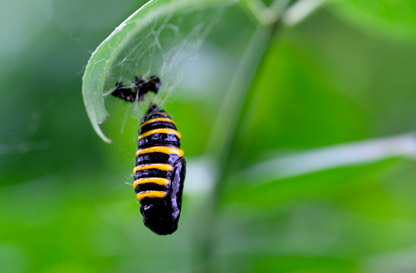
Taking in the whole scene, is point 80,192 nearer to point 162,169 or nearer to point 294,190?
point 294,190

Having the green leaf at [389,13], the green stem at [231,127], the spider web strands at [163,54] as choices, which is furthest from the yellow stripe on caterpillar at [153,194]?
the green leaf at [389,13]

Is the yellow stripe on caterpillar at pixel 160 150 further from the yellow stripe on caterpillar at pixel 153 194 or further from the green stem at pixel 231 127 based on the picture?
the green stem at pixel 231 127

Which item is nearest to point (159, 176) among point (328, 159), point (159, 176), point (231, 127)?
point (159, 176)

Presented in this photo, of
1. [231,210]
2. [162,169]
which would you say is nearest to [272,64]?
[231,210]

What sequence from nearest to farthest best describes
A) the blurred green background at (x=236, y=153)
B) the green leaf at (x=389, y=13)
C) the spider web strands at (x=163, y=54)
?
the spider web strands at (x=163, y=54) → the green leaf at (x=389, y=13) → the blurred green background at (x=236, y=153)

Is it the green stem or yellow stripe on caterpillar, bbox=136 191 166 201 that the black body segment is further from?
the green stem

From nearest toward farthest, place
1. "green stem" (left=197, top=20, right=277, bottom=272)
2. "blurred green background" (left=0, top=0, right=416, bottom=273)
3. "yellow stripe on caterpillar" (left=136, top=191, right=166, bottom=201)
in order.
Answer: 1. "yellow stripe on caterpillar" (left=136, top=191, right=166, bottom=201)
2. "green stem" (left=197, top=20, right=277, bottom=272)
3. "blurred green background" (left=0, top=0, right=416, bottom=273)

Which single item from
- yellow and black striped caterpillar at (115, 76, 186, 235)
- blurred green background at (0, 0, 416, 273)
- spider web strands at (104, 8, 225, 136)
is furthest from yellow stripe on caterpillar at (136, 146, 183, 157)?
blurred green background at (0, 0, 416, 273)

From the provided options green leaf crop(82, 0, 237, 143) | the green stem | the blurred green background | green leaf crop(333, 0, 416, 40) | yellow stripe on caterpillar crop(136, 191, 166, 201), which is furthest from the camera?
the blurred green background
